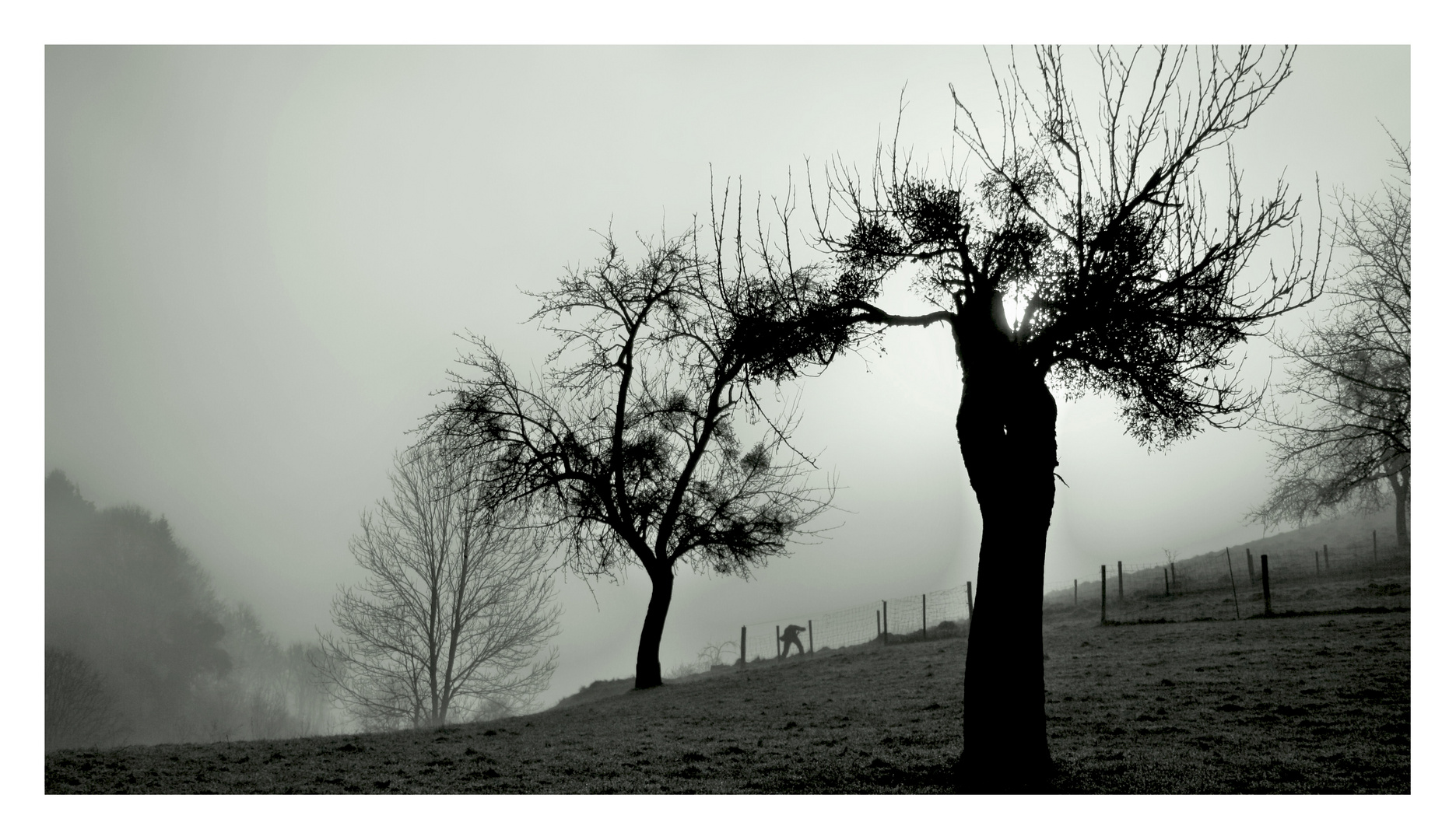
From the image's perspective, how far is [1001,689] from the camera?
262 inches

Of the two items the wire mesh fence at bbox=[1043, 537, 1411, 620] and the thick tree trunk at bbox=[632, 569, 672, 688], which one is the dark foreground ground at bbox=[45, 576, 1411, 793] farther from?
the wire mesh fence at bbox=[1043, 537, 1411, 620]

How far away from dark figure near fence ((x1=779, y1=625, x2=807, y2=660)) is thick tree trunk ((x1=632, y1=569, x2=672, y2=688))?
8297 mm

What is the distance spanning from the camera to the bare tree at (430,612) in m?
24.0

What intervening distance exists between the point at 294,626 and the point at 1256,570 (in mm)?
39866

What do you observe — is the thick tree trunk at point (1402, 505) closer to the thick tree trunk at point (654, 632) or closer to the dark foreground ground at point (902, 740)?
the dark foreground ground at point (902, 740)

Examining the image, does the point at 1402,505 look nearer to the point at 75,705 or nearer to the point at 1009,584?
the point at 1009,584

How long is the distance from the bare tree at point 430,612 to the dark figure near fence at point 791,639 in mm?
7975

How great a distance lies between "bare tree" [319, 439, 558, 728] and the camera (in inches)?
945

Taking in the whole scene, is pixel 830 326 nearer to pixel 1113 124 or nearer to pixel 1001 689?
pixel 1113 124

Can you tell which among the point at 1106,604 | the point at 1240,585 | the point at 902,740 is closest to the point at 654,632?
the point at 902,740

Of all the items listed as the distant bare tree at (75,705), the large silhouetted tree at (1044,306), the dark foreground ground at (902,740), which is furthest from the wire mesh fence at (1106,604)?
the distant bare tree at (75,705)

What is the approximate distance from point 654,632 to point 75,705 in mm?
21450

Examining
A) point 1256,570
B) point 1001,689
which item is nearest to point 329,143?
point 1001,689

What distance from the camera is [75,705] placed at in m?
25.8
